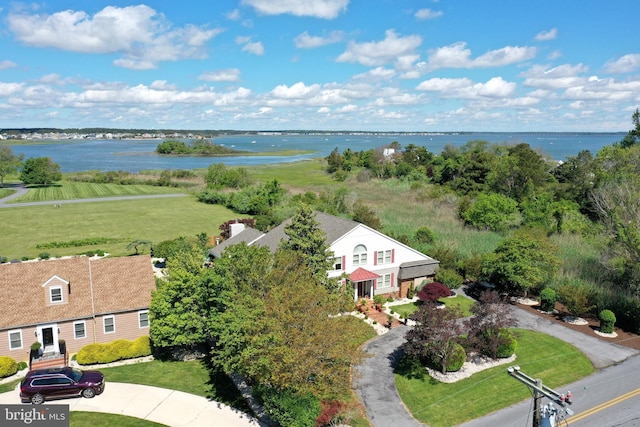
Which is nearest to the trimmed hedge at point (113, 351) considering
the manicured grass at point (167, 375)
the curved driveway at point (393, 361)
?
the manicured grass at point (167, 375)

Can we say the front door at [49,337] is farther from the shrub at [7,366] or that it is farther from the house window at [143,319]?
the house window at [143,319]

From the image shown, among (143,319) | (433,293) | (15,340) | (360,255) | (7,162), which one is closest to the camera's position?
(15,340)

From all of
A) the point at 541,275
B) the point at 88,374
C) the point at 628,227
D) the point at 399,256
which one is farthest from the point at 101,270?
the point at 628,227

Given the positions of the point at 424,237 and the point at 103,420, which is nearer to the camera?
the point at 103,420

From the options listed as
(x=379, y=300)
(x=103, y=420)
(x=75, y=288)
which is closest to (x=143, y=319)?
(x=75, y=288)

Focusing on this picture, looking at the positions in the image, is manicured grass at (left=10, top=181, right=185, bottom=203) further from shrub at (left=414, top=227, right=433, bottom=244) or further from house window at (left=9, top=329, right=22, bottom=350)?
house window at (left=9, top=329, right=22, bottom=350)

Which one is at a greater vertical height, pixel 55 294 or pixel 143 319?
pixel 55 294

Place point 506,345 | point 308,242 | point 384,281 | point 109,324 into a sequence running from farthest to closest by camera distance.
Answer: point 384,281, point 308,242, point 109,324, point 506,345

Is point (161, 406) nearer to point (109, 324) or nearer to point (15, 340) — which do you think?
point (109, 324)
